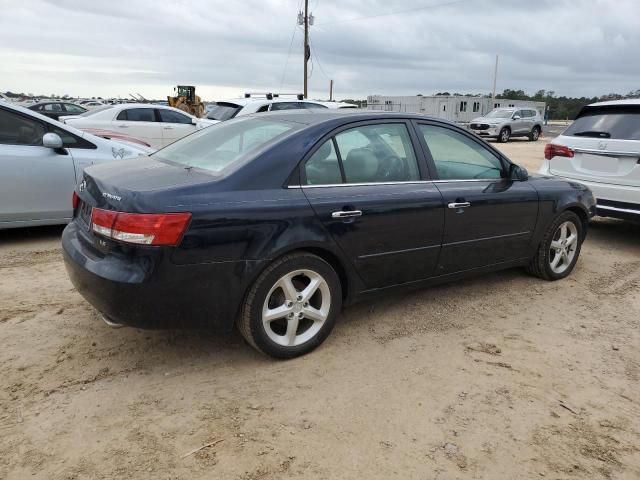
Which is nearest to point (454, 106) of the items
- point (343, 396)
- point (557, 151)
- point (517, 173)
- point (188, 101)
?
point (188, 101)

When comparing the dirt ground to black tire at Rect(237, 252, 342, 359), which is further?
black tire at Rect(237, 252, 342, 359)

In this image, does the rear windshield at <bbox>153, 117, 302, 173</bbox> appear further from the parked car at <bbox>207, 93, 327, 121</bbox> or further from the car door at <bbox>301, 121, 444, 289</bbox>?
the parked car at <bbox>207, 93, 327, 121</bbox>

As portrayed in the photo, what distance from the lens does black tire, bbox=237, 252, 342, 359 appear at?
3.06 metres

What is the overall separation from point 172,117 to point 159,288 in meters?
11.1

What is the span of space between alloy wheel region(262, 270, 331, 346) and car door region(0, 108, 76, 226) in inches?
138

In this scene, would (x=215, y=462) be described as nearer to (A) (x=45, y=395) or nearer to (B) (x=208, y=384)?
(B) (x=208, y=384)

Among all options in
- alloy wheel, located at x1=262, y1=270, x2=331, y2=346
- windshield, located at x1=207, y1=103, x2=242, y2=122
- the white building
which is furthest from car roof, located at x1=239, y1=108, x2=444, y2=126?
the white building

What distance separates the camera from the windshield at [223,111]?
12.9 m

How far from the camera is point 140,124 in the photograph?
12.6 meters

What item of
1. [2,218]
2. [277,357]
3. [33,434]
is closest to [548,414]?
[277,357]

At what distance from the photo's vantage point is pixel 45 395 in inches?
113

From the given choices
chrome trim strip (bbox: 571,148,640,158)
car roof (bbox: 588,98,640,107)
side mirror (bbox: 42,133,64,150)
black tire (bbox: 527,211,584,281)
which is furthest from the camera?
car roof (bbox: 588,98,640,107)

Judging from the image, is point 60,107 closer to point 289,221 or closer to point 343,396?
point 289,221

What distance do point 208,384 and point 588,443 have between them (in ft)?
6.60
